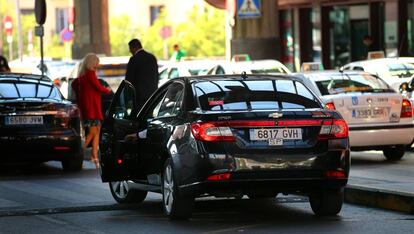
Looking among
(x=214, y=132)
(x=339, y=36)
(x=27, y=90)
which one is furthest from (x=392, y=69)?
(x=339, y=36)

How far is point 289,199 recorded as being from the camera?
12.7 metres

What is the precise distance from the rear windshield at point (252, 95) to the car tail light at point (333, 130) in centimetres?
38

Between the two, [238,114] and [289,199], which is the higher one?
[238,114]

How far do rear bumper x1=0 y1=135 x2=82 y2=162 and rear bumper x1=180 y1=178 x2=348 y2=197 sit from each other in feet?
20.0

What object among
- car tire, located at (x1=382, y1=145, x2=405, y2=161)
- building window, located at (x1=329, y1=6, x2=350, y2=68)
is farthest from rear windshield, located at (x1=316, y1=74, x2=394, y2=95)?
building window, located at (x1=329, y1=6, x2=350, y2=68)

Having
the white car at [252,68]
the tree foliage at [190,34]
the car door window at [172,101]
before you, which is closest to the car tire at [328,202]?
the car door window at [172,101]

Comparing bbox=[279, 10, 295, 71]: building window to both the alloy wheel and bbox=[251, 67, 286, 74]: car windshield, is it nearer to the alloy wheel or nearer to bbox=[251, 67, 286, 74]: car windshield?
bbox=[251, 67, 286, 74]: car windshield

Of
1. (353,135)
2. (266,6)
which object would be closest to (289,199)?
(353,135)

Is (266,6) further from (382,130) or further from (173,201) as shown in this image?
(173,201)

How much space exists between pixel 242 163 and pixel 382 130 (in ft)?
22.4

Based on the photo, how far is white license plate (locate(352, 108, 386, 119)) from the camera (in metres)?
16.8

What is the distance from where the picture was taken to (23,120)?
16.3 meters

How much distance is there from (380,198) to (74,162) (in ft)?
20.7

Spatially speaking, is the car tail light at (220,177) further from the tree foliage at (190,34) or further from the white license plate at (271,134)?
the tree foliage at (190,34)
